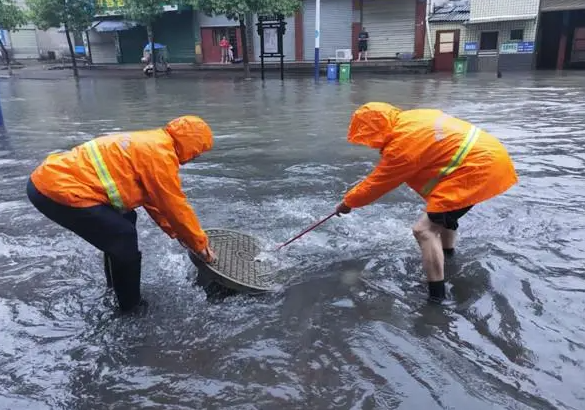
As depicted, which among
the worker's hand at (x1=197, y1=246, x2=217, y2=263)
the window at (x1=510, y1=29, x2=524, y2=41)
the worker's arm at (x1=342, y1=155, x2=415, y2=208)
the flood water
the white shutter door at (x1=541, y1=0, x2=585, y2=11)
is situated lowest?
the flood water

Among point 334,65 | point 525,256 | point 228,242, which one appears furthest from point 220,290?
point 334,65

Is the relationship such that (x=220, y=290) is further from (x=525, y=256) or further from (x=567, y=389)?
(x=525, y=256)

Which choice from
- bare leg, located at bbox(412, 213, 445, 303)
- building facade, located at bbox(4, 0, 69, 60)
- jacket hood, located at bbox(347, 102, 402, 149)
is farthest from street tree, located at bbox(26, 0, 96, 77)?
bare leg, located at bbox(412, 213, 445, 303)

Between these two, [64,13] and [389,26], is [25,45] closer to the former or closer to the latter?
[64,13]

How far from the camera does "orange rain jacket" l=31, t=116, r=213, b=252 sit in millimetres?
2945

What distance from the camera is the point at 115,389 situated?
2.83 m

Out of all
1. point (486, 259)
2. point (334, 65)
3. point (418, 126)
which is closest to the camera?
point (418, 126)

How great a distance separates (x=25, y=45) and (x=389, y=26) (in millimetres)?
27598

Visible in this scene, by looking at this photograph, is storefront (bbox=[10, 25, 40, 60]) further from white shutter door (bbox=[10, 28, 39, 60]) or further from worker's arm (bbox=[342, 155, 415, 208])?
worker's arm (bbox=[342, 155, 415, 208])

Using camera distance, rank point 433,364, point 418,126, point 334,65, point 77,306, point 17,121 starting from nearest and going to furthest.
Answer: point 433,364, point 418,126, point 77,306, point 17,121, point 334,65

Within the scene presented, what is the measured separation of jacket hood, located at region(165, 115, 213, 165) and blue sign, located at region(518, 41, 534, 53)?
24.8 meters

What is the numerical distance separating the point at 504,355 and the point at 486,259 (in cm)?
134

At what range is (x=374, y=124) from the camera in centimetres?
333

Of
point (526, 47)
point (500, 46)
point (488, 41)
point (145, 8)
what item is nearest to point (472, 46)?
point (488, 41)
